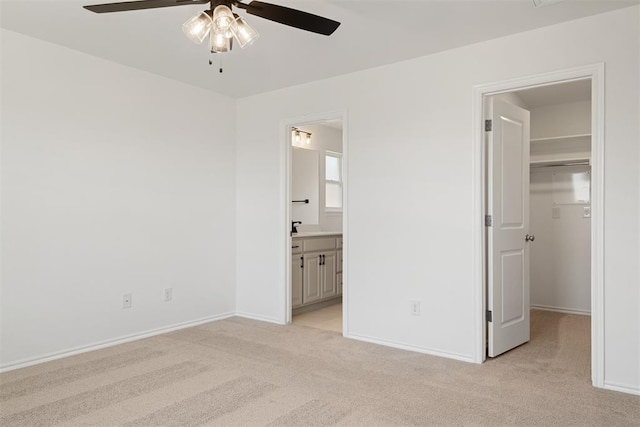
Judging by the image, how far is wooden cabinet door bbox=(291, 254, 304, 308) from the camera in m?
4.82

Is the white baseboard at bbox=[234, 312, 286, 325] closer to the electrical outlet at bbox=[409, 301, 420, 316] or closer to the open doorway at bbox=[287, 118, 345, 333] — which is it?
the open doorway at bbox=[287, 118, 345, 333]

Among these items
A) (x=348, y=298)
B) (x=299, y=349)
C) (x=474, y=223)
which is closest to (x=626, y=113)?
(x=474, y=223)

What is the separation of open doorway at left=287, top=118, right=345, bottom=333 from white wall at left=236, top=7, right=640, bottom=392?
429 millimetres

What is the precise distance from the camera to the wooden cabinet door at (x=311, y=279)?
5.00m

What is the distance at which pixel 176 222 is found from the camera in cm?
425

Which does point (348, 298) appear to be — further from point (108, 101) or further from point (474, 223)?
point (108, 101)

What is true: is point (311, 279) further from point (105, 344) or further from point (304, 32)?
point (304, 32)

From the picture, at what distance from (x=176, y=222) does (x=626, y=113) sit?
3646 millimetres

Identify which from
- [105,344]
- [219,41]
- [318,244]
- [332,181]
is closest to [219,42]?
[219,41]

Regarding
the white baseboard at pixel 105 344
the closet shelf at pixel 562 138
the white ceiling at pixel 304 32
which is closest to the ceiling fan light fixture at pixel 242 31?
the white ceiling at pixel 304 32

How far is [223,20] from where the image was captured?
2039 millimetres

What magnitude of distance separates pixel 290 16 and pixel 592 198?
7.15 feet

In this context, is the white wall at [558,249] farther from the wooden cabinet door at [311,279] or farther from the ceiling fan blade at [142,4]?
the ceiling fan blade at [142,4]

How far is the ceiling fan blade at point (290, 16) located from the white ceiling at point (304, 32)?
1.72 ft
